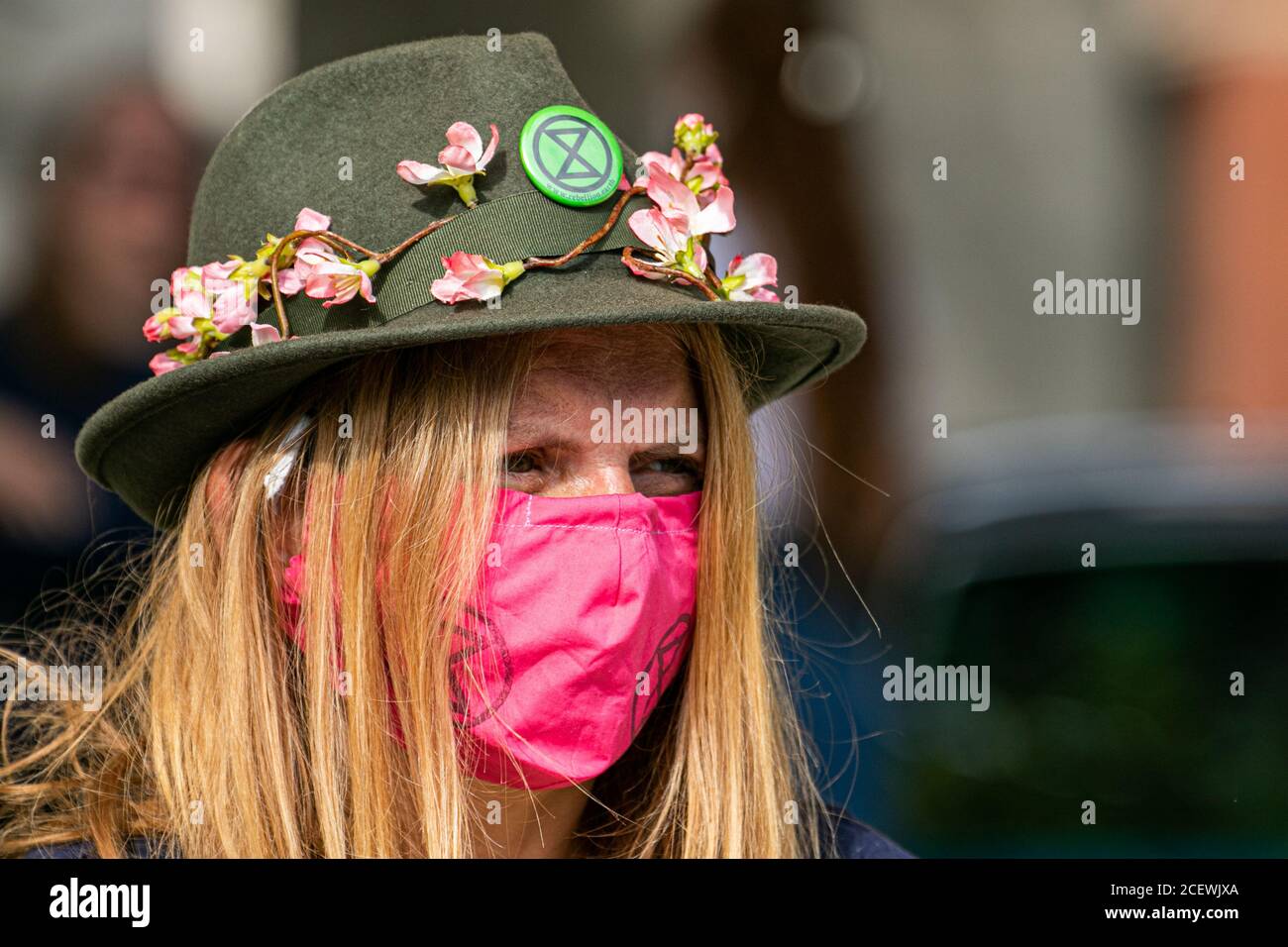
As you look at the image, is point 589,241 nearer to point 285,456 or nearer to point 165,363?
point 285,456

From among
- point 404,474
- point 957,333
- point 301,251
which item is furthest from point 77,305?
point 957,333

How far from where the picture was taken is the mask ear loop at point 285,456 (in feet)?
6.29

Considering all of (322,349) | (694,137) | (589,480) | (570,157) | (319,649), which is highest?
(694,137)

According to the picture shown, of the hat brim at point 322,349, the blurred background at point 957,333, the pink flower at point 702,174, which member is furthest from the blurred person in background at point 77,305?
the pink flower at point 702,174

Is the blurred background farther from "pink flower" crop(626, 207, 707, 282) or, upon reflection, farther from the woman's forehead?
"pink flower" crop(626, 207, 707, 282)

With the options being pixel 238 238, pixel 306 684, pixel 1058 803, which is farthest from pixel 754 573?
pixel 1058 803

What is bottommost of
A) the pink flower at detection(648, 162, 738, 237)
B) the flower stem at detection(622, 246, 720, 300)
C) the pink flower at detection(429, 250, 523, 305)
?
the pink flower at detection(429, 250, 523, 305)

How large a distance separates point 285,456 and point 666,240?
2.33ft

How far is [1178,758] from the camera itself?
3.31 m

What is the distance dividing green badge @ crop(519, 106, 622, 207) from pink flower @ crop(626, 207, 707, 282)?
0.07 metres

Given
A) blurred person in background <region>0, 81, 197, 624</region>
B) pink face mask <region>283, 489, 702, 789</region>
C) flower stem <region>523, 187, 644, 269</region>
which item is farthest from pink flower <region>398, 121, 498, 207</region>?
blurred person in background <region>0, 81, 197, 624</region>

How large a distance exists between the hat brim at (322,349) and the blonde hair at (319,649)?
66 mm

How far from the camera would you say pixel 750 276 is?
2123 mm

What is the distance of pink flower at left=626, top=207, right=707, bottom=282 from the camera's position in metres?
1.93
